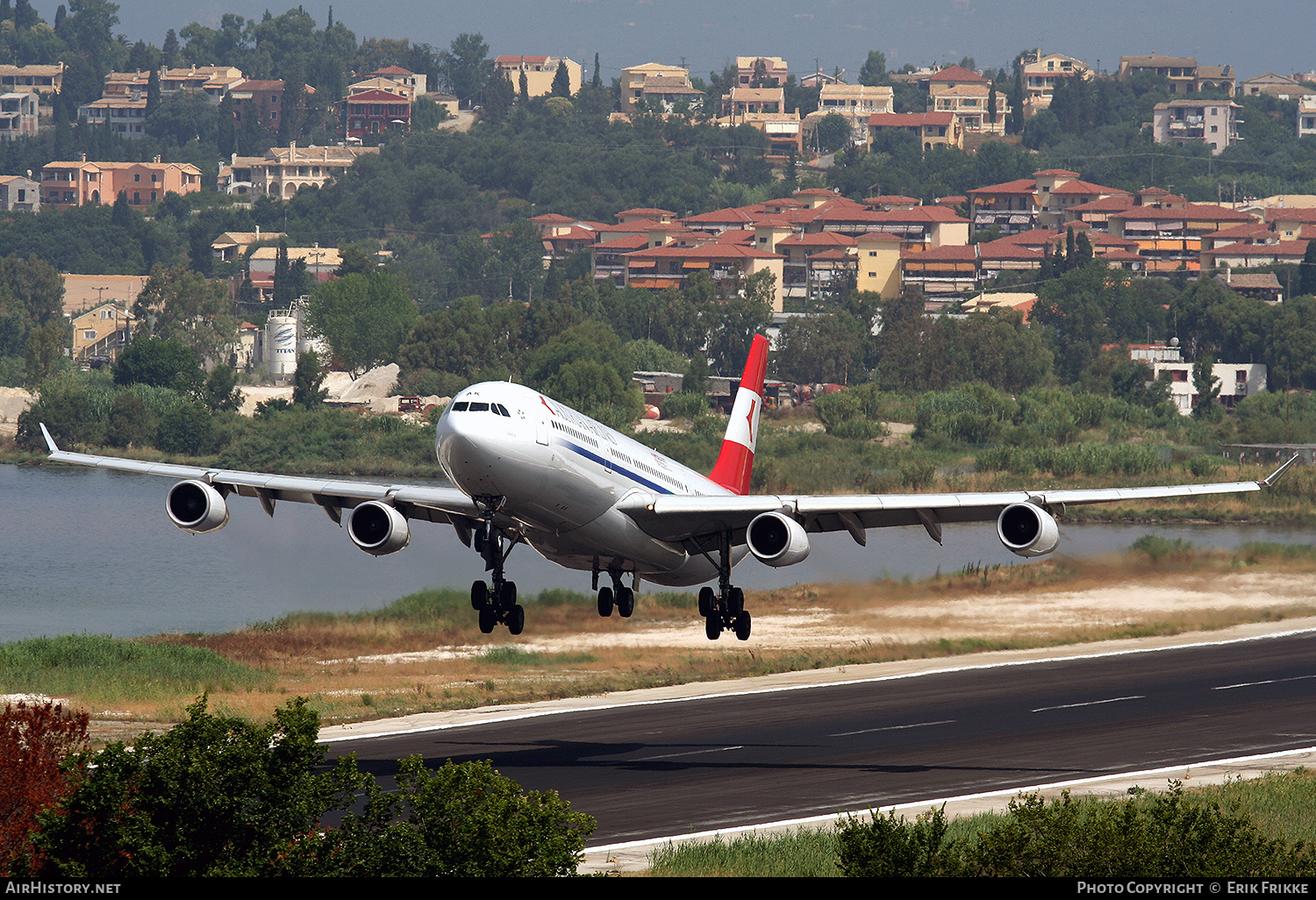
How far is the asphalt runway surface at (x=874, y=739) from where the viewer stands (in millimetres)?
40625

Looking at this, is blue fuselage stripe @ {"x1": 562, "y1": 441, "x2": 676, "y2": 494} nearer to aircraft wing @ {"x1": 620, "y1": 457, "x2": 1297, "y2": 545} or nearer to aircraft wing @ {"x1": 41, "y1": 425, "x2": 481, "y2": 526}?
aircraft wing @ {"x1": 620, "y1": 457, "x2": 1297, "y2": 545}

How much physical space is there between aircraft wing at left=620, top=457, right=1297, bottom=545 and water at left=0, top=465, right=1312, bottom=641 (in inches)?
1433

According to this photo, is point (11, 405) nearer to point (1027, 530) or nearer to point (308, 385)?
point (308, 385)

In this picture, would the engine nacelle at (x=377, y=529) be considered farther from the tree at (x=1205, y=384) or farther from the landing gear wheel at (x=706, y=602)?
the tree at (x=1205, y=384)

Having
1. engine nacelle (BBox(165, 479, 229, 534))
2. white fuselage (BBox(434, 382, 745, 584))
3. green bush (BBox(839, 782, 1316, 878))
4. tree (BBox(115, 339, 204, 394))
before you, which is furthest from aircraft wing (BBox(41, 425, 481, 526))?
tree (BBox(115, 339, 204, 394))

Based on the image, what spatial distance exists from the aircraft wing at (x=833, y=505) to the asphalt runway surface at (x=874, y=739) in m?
6.70

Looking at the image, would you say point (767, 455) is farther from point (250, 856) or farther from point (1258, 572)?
point (250, 856)

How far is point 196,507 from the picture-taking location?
141 feet

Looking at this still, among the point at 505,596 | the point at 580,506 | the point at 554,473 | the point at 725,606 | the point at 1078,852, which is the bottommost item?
the point at 725,606

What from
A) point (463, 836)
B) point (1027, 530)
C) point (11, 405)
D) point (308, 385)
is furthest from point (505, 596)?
point (11, 405)

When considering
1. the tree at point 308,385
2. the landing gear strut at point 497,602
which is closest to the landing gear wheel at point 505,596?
the landing gear strut at point 497,602

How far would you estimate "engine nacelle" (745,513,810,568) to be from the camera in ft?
135

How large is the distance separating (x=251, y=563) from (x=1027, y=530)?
5529 centimetres

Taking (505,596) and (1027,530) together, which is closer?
(1027,530)
